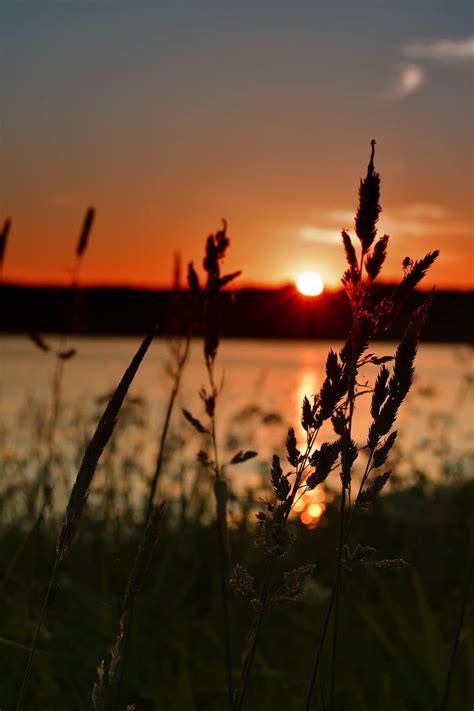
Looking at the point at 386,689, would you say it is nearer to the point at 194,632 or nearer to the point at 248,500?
the point at 194,632

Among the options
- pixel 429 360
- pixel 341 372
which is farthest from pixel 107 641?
pixel 429 360

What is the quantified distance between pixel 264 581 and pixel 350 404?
0.88ft

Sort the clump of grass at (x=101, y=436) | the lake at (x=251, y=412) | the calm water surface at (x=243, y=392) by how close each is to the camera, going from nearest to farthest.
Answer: the clump of grass at (x=101, y=436)
the lake at (x=251, y=412)
the calm water surface at (x=243, y=392)

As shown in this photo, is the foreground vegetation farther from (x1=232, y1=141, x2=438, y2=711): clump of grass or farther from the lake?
the lake

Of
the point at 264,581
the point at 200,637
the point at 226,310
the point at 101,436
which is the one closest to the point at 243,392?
the point at 200,637

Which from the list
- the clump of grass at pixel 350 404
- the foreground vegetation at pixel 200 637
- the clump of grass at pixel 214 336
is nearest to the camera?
the clump of grass at pixel 350 404

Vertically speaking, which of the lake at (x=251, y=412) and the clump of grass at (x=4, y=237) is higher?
the clump of grass at (x=4, y=237)

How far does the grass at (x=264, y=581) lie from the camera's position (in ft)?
3.80

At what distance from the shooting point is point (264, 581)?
3.92ft

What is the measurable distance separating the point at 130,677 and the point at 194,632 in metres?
0.77

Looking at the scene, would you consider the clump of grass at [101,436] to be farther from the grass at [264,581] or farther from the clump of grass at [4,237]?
the clump of grass at [4,237]

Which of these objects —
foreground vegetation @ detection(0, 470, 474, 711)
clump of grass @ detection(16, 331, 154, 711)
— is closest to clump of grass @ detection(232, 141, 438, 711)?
clump of grass @ detection(16, 331, 154, 711)

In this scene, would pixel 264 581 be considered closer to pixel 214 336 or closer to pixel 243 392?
pixel 214 336

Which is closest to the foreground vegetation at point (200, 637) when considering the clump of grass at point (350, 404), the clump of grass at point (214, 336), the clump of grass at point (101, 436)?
the clump of grass at point (214, 336)
